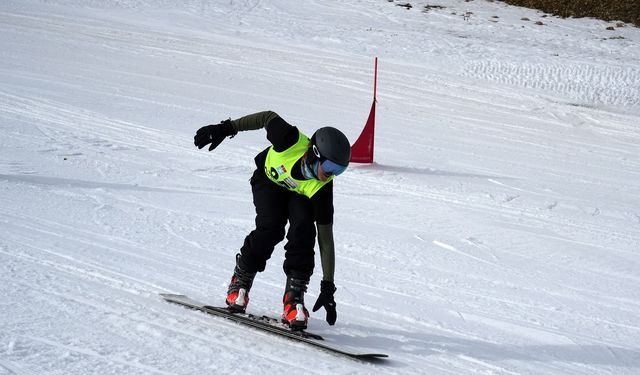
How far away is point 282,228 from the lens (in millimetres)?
4574

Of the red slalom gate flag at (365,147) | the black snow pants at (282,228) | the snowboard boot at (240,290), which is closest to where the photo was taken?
the black snow pants at (282,228)

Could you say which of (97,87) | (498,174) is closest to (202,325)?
(498,174)

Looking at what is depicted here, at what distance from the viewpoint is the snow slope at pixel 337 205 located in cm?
454

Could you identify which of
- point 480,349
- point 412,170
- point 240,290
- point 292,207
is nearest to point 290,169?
point 292,207

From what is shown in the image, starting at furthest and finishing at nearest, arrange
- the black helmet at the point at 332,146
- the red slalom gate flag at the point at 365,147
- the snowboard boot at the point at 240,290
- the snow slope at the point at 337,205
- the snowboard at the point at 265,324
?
the red slalom gate flag at the point at 365,147 < the snowboard boot at the point at 240,290 < the snow slope at the point at 337,205 < the snowboard at the point at 265,324 < the black helmet at the point at 332,146

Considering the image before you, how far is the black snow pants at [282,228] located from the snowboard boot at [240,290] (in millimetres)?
90

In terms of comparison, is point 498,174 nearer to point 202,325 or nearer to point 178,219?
point 178,219

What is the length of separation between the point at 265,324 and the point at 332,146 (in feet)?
4.17

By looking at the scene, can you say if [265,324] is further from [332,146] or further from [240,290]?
[332,146]

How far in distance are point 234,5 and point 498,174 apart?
16603 millimetres

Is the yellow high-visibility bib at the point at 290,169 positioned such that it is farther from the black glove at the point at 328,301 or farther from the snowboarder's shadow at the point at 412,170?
the snowboarder's shadow at the point at 412,170

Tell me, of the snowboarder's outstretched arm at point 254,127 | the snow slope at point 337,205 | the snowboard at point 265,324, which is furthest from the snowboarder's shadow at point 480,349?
the snowboarder's outstretched arm at point 254,127

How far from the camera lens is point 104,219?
6.69 m

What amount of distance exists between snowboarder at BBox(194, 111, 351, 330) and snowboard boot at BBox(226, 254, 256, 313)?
0.05 m
